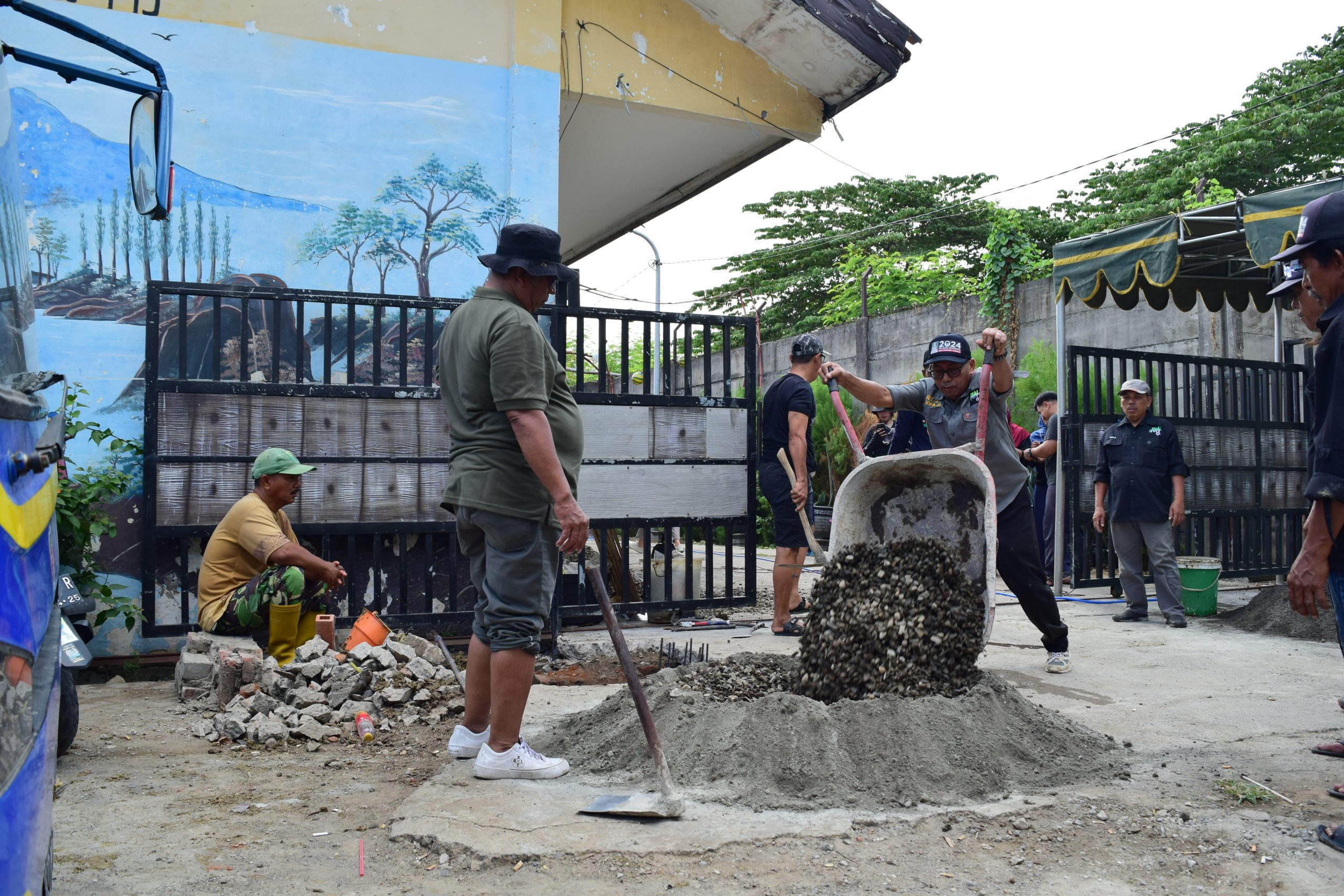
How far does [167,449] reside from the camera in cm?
555

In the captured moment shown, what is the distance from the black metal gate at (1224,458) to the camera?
8.66m

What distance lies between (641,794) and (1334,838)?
2089 millimetres

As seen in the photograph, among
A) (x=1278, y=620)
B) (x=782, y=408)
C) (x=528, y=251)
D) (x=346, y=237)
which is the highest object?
(x=346, y=237)

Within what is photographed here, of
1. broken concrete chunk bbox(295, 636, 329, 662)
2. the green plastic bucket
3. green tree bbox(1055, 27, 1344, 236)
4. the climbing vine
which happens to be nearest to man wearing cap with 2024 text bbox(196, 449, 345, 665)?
broken concrete chunk bbox(295, 636, 329, 662)

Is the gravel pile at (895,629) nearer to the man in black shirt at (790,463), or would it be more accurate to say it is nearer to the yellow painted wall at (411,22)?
the man in black shirt at (790,463)

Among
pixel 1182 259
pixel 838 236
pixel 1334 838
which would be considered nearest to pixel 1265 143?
pixel 838 236

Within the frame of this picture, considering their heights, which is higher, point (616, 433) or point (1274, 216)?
point (1274, 216)

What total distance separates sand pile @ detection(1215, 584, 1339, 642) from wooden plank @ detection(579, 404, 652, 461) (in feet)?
14.6

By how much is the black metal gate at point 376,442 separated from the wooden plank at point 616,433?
0.01 meters

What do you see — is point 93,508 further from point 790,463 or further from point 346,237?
point 790,463

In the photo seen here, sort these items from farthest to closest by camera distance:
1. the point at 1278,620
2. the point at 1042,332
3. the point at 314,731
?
the point at 1042,332, the point at 1278,620, the point at 314,731

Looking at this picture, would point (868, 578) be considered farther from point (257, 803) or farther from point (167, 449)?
point (167, 449)

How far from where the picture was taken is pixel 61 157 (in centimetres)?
611

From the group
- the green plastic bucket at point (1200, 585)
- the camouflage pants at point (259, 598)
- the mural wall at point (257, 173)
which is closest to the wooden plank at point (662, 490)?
the camouflage pants at point (259, 598)
